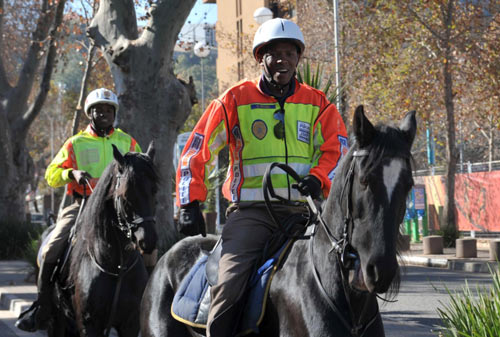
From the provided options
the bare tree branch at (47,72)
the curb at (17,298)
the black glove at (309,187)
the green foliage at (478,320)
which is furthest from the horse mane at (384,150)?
the bare tree branch at (47,72)

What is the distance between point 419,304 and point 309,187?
8208 millimetres

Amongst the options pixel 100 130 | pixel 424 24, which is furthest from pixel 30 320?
pixel 424 24

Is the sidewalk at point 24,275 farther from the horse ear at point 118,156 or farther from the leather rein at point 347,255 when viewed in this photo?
the leather rein at point 347,255

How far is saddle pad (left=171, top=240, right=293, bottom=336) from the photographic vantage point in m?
4.27

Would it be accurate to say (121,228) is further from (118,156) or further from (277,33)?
(277,33)

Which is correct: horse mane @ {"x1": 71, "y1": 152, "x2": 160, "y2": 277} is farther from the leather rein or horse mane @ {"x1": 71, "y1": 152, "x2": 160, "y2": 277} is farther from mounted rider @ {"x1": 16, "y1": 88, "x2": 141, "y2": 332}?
the leather rein

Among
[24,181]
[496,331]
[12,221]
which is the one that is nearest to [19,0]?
A: [24,181]

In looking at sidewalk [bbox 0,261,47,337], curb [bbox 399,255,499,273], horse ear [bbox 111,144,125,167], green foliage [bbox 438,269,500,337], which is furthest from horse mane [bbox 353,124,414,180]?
curb [bbox 399,255,499,273]

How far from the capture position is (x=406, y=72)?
2661 centimetres

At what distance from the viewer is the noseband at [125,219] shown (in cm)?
656

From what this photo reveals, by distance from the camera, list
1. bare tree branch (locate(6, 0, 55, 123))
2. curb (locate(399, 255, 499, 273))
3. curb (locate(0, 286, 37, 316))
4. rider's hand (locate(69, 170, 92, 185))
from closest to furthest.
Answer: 1. rider's hand (locate(69, 170, 92, 185))
2. curb (locate(0, 286, 37, 316))
3. curb (locate(399, 255, 499, 273))
4. bare tree branch (locate(6, 0, 55, 123))

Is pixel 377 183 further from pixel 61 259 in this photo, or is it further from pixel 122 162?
pixel 61 259

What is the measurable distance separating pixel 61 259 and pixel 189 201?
392 centimetres

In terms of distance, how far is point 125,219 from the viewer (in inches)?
266
